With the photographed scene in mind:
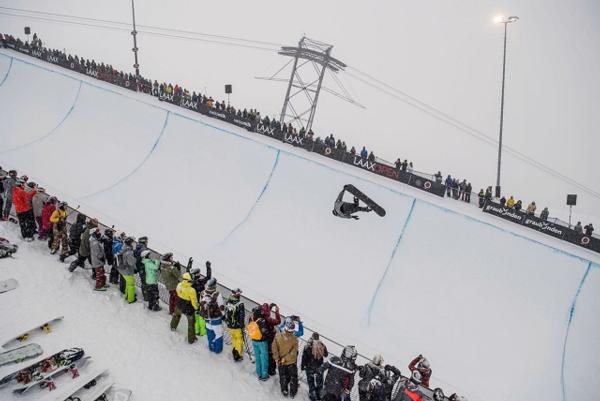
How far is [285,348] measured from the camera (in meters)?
4.84

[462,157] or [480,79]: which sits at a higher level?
[480,79]

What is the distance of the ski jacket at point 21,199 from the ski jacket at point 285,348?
6336 millimetres

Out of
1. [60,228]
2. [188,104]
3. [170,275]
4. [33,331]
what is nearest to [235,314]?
[170,275]

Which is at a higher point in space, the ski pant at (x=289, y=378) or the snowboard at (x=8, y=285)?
the snowboard at (x=8, y=285)

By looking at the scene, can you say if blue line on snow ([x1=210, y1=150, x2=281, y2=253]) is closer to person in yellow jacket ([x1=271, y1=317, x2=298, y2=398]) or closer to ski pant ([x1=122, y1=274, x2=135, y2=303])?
ski pant ([x1=122, y1=274, x2=135, y2=303])

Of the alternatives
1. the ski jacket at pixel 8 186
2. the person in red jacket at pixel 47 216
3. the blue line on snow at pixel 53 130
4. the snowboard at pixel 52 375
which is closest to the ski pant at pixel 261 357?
the snowboard at pixel 52 375

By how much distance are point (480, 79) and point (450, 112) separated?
333 inches

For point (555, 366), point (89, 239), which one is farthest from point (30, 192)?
point (555, 366)

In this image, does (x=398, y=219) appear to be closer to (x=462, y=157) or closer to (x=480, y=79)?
(x=480, y=79)

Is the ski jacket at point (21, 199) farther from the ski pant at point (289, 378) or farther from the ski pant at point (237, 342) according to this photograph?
the ski pant at point (289, 378)

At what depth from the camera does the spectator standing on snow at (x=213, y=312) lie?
5223 mm

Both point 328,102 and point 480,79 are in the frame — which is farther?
point 328,102

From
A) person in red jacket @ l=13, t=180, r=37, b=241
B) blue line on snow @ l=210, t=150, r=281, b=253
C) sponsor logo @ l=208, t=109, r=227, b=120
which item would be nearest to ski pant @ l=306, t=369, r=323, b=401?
blue line on snow @ l=210, t=150, r=281, b=253

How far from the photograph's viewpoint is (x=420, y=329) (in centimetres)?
850
